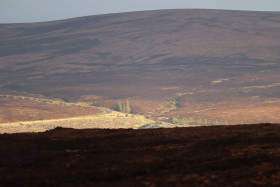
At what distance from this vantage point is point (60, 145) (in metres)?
10.8

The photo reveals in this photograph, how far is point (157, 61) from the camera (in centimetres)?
9931

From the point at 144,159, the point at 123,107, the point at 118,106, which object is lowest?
the point at 144,159

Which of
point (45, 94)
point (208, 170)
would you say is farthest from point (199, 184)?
point (45, 94)

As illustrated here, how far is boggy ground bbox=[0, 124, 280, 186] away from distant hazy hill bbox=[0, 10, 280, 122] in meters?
34.9

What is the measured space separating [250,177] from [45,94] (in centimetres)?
6389

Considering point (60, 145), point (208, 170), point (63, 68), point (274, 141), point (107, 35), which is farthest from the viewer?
point (107, 35)

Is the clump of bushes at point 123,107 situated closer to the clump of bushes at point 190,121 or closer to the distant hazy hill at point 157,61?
the distant hazy hill at point 157,61

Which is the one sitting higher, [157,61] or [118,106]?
[157,61]

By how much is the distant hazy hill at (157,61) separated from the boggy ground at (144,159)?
114 feet

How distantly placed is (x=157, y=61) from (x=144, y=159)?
90.6 meters

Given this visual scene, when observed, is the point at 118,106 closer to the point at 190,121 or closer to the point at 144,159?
the point at 190,121

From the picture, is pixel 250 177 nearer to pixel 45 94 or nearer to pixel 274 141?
pixel 274 141

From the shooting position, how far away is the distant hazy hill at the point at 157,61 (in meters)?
62.6

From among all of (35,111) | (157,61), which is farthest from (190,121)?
(157,61)
